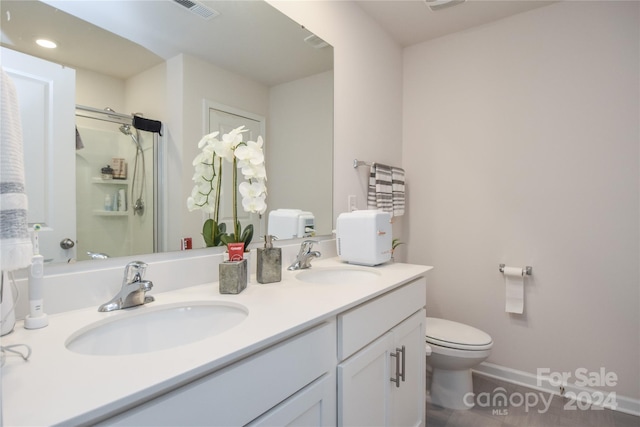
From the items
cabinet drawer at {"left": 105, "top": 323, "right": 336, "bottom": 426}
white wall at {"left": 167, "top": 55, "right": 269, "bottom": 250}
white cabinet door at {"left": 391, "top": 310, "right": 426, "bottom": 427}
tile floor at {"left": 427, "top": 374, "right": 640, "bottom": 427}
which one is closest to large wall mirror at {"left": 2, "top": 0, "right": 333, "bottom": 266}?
white wall at {"left": 167, "top": 55, "right": 269, "bottom": 250}

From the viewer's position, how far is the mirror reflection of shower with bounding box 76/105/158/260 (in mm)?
919

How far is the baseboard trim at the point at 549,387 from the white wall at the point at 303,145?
1.49 metres

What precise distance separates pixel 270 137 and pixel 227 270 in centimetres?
71

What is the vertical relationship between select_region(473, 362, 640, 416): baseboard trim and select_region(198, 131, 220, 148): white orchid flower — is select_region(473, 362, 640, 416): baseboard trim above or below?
below

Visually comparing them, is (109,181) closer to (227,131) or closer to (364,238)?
(227,131)

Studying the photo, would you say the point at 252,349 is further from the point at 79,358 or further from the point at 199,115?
the point at 199,115

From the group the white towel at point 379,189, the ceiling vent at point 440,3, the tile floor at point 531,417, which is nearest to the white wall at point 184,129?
the white towel at point 379,189

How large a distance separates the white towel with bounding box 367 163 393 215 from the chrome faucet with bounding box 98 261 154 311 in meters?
1.45

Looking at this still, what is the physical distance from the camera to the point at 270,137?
1.49m

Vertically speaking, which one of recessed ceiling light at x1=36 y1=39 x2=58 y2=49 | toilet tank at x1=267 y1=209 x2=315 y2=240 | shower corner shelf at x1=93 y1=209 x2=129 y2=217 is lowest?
toilet tank at x1=267 y1=209 x2=315 y2=240

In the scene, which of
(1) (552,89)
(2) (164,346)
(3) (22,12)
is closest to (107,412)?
(2) (164,346)

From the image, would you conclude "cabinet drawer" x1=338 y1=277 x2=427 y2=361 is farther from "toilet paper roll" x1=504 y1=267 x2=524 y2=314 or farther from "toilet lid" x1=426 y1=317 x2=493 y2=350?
"toilet paper roll" x1=504 y1=267 x2=524 y2=314

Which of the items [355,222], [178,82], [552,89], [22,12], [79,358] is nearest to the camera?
[79,358]

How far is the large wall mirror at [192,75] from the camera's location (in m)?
0.92
